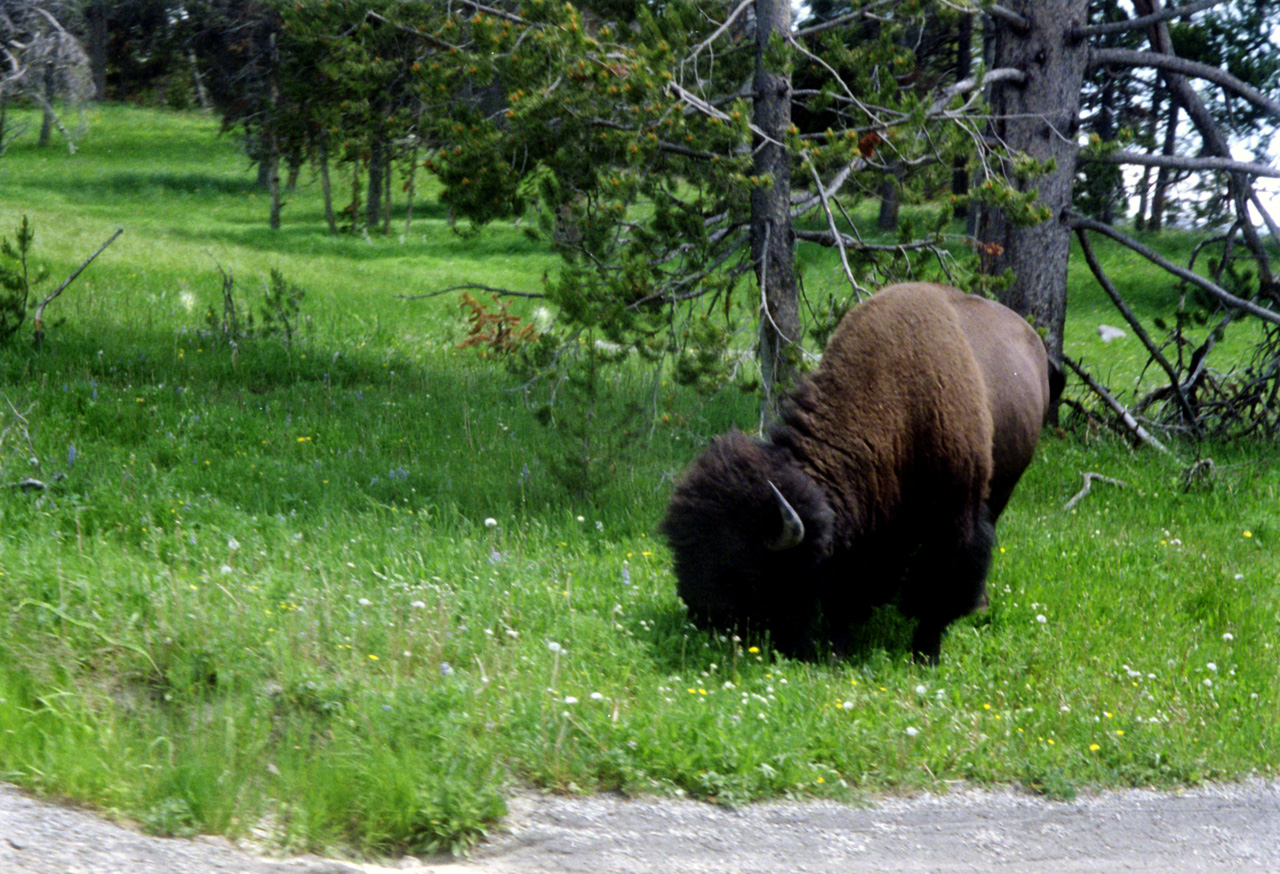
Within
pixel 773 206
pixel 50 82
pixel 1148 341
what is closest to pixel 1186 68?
pixel 1148 341

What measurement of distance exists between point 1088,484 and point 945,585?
4.24 meters

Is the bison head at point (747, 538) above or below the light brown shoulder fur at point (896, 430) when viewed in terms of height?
below

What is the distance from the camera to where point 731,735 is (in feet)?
14.9

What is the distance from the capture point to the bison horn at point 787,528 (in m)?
4.95

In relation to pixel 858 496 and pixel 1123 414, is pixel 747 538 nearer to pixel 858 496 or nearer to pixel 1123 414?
pixel 858 496

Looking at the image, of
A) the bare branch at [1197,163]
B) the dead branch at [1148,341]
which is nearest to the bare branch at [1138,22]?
the bare branch at [1197,163]

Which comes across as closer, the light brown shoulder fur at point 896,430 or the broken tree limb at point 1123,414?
the light brown shoulder fur at point 896,430

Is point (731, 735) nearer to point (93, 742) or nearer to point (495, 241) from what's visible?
point (93, 742)

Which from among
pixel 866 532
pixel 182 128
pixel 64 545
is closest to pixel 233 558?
pixel 64 545

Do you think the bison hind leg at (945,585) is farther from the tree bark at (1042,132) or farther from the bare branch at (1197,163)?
the bare branch at (1197,163)

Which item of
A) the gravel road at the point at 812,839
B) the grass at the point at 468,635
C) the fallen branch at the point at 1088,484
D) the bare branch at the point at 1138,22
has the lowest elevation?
the gravel road at the point at 812,839

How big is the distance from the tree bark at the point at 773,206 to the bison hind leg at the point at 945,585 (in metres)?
2.61

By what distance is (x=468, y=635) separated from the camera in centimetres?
539

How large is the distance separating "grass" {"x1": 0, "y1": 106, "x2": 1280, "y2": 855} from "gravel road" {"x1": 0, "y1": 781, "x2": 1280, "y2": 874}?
0.46ft
